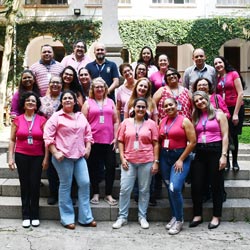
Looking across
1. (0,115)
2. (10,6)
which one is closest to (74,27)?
(10,6)

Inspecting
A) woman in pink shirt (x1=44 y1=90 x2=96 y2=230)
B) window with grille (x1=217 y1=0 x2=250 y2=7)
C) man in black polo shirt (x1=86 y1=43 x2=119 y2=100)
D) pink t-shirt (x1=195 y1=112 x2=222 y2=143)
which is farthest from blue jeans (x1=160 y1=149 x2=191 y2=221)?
window with grille (x1=217 y1=0 x2=250 y2=7)

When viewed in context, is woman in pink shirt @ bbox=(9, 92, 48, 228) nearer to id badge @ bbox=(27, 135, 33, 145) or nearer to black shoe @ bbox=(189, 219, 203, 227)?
id badge @ bbox=(27, 135, 33, 145)

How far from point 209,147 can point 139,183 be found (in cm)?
106

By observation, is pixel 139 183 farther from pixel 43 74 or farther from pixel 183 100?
pixel 43 74

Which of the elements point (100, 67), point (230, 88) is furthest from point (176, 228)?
point (100, 67)

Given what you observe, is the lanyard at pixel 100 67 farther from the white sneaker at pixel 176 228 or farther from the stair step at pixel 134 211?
the white sneaker at pixel 176 228

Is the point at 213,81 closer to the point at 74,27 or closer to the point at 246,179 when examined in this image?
the point at 246,179

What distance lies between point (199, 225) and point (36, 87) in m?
3.05

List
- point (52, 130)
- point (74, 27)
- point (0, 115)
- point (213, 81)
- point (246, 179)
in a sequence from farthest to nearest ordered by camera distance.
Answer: point (74, 27)
point (0, 115)
point (246, 179)
point (213, 81)
point (52, 130)

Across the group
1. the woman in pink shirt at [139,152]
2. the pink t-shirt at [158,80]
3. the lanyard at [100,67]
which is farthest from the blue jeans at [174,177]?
the lanyard at [100,67]

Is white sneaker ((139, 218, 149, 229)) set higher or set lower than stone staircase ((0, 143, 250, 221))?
lower

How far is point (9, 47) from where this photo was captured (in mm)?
16594

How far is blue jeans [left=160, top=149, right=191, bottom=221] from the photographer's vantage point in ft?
17.5

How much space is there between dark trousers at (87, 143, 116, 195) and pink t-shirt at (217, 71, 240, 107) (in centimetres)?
195
